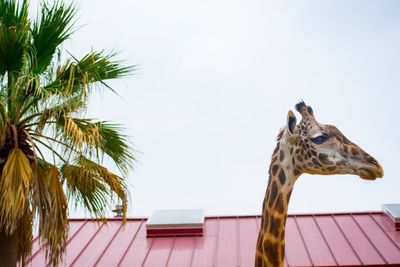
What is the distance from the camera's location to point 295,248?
11141mm

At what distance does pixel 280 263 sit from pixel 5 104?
12.2 ft

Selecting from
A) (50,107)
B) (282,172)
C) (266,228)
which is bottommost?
(266,228)

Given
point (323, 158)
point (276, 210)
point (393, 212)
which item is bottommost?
point (393, 212)

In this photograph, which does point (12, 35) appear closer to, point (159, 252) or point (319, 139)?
point (319, 139)

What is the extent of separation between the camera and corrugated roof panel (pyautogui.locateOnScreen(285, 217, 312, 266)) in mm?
10601

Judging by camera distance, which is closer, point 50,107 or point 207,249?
point 50,107

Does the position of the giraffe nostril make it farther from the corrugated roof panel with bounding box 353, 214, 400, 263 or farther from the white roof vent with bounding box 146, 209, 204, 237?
the white roof vent with bounding box 146, 209, 204, 237

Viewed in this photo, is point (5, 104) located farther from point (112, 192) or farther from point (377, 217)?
point (377, 217)

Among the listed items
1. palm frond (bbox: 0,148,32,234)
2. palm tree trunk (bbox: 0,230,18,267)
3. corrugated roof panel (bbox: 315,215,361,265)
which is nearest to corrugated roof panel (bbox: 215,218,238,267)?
corrugated roof panel (bbox: 315,215,361,265)

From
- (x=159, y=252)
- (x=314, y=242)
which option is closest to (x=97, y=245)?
(x=159, y=252)

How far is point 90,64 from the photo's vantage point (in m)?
8.84

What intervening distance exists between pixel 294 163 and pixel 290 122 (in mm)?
512

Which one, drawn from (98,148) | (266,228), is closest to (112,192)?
(98,148)

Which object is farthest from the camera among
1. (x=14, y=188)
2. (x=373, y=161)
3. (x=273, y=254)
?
(x=273, y=254)
